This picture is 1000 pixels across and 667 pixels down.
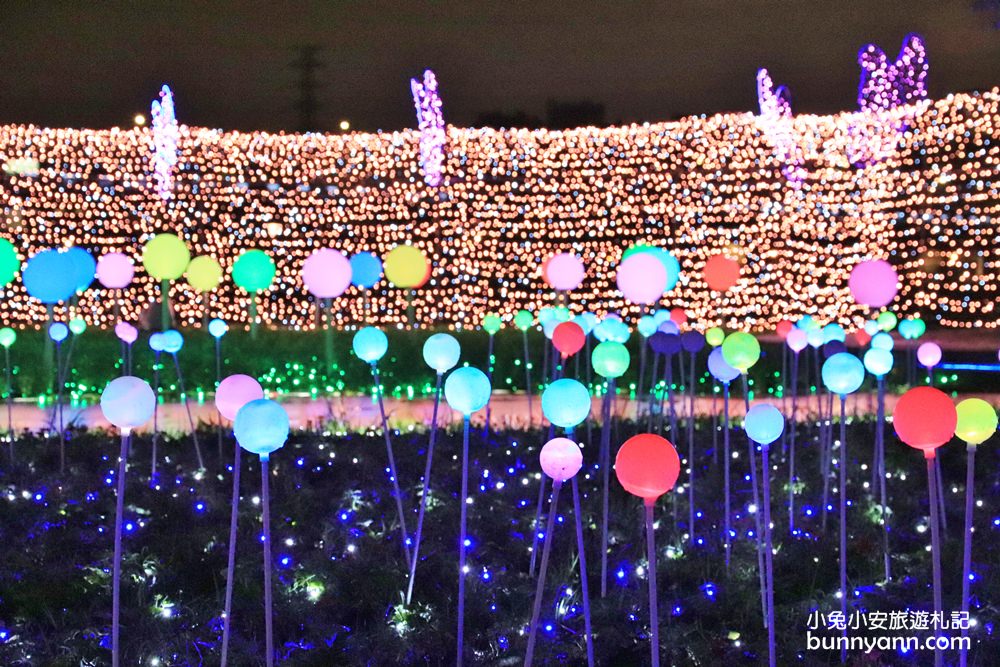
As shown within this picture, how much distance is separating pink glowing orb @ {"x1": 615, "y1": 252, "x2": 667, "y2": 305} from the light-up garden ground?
48 millimetres

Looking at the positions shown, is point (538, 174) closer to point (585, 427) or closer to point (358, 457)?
point (585, 427)

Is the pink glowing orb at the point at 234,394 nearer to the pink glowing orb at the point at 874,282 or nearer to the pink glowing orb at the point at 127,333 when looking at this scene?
the pink glowing orb at the point at 127,333

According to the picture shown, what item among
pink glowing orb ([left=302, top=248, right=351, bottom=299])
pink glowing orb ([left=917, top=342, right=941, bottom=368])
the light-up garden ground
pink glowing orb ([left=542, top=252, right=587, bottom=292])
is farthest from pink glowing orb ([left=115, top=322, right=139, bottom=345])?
pink glowing orb ([left=917, top=342, right=941, bottom=368])

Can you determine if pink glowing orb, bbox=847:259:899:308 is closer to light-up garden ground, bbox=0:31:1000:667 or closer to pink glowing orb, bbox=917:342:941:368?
light-up garden ground, bbox=0:31:1000:667

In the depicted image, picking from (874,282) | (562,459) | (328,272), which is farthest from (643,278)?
(562,459)

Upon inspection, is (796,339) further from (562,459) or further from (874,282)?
(562,459)

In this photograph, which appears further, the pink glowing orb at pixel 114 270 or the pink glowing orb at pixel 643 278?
the pink glowing orb at pixel 114 270

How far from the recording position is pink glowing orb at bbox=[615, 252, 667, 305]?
5.41m

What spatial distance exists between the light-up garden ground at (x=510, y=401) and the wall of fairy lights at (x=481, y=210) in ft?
0.13

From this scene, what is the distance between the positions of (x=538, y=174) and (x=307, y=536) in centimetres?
955

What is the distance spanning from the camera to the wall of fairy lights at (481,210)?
1302 cm

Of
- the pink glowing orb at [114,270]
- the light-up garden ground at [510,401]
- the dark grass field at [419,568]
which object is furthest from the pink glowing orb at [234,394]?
the pink glowing orb at [114,270]

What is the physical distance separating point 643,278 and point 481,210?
8271 mm

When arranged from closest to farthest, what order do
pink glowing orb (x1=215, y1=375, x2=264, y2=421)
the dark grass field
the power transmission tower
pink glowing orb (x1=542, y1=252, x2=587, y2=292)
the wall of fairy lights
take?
pink glowing orb (x1=215, y1=375, x2=264, y2=421) < the dark grass field < pink glowing orb (x1=542, y1=252, x2=587, y2=292) < the wall of fairy lights < the power transmission tower
